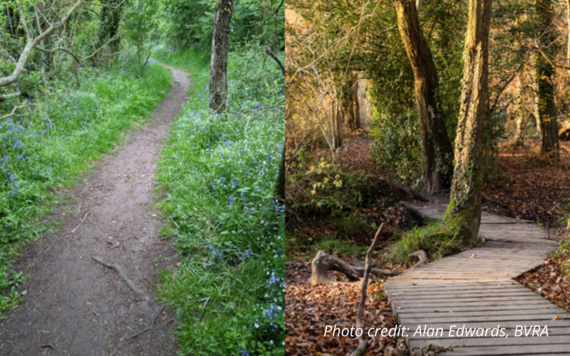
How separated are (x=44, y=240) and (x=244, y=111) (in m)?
4.23

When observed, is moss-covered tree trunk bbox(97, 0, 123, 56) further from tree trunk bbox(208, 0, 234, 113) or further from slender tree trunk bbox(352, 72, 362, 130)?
slender tree trunk bbox(352, 72, 362, 130)

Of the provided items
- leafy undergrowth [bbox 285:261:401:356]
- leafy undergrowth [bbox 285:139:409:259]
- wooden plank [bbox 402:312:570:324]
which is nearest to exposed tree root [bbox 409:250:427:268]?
leafy undergrowth [bbox 285:139:409:259]

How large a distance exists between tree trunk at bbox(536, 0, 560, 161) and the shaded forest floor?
1.64ft

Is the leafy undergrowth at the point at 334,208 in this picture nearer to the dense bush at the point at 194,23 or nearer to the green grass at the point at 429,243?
the green grass at the point at 429,243

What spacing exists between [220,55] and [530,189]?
5270mm

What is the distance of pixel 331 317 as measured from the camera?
120 inches

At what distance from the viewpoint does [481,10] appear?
449 cm

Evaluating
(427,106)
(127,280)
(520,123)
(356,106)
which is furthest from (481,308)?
(356,106)

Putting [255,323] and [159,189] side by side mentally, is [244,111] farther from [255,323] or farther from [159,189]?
[255,323]

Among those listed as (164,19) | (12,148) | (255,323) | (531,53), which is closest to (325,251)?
(255,323)

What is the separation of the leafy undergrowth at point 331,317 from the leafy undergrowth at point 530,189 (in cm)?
242

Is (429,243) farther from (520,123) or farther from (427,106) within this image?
(520,123)

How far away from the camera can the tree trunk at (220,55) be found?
8.45 m

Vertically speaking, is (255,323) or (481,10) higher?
(481,10)
